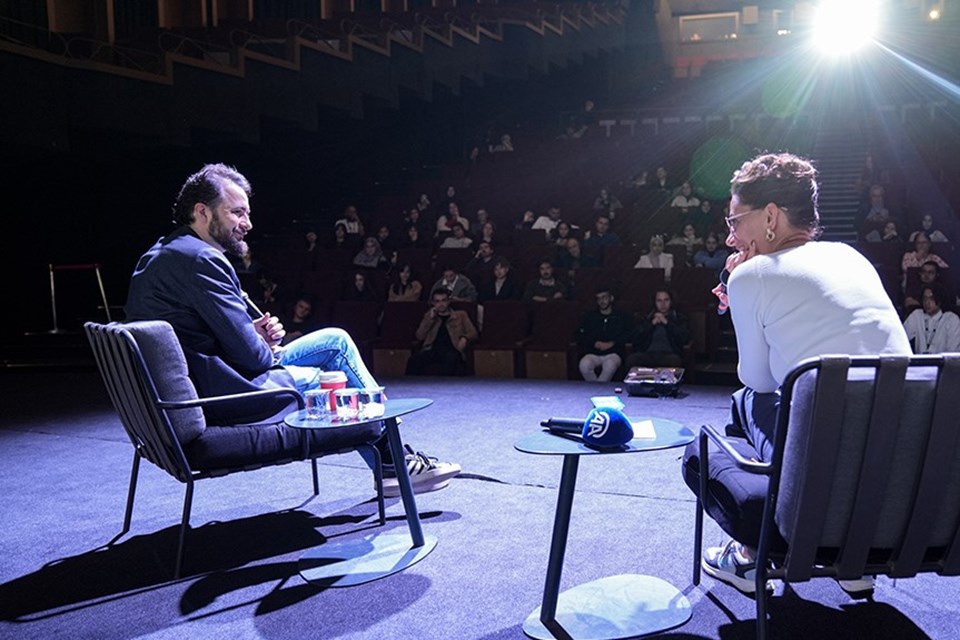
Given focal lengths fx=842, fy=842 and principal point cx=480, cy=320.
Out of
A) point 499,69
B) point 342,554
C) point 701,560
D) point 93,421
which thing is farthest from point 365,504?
point 499,69

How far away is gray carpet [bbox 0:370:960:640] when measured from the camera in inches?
77.3

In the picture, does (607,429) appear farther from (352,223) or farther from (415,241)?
(352,223)

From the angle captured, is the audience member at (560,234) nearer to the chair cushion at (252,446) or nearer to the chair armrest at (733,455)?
the chair cushion at (252,446)

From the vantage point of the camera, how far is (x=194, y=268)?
2.39m

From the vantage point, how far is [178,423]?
2.30 metres

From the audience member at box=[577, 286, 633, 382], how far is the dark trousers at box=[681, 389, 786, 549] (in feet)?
11.6

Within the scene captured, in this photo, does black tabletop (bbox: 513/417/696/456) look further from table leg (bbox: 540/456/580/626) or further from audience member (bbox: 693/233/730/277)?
audience member (bbox: 693/233/730/277)

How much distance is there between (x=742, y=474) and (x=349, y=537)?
1.30 m

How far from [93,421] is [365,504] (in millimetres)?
2470

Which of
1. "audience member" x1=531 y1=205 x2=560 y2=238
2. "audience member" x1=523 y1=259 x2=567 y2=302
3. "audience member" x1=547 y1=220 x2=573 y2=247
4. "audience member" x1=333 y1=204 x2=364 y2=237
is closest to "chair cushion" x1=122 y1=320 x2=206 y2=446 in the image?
"audience member" x1=523 y1=259 x2=567 y2=302

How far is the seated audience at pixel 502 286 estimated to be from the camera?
21.4 ft

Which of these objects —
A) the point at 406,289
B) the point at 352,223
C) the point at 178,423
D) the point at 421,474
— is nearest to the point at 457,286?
the point at 406,289

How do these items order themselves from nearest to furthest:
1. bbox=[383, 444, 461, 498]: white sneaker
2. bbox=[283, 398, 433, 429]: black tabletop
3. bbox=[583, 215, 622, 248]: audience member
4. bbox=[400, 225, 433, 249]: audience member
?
A: bbox=[283, 398, 433, 429]: black tabletop, bbox=[383, 444, 461, 498]: white sneaker, bbox=[583, 215, 622, 248]: audience member, bbox=[400, 225, 433, 249]: audience member

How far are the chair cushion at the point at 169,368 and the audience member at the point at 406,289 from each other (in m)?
4.42
